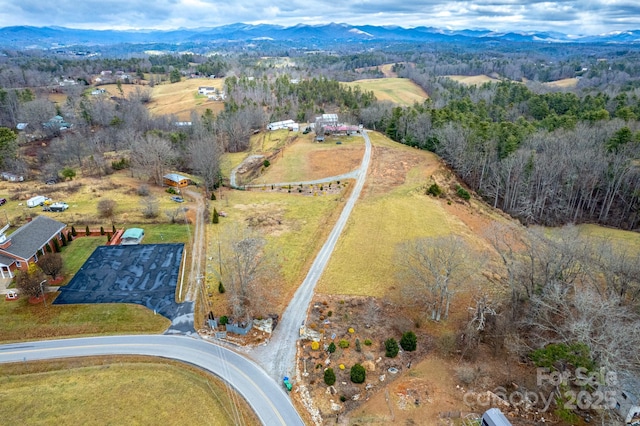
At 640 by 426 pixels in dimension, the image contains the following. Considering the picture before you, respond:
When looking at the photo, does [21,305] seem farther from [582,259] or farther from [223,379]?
[582,259]

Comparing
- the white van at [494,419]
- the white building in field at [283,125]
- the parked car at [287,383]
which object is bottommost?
the parked car at [287,383]

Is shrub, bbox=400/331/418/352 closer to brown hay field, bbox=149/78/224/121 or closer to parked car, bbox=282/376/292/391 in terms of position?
parked car, bbox=282/376/292/391

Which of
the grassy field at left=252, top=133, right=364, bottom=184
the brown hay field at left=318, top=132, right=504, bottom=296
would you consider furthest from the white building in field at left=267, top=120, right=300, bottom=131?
the brown hay field at left=318, top=132, right=504, bottom=296

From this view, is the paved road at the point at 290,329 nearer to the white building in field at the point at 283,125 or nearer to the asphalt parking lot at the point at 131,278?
the asphalt parking lot at the point at 131,278

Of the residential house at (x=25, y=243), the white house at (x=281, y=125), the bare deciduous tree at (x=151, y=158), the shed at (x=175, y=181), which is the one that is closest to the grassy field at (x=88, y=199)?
the bare deciduous tree at (x=151, y=158)

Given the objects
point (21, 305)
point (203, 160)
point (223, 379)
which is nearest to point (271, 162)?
point (203, 160)

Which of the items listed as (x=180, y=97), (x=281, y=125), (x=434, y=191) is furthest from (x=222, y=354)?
(x=180, y=97)

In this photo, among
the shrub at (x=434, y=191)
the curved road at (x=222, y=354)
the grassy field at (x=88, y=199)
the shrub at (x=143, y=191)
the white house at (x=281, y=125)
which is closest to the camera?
the curved road at (x=222, y=354)
